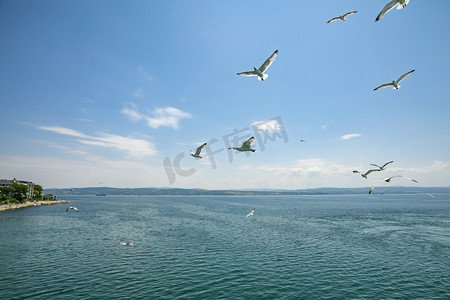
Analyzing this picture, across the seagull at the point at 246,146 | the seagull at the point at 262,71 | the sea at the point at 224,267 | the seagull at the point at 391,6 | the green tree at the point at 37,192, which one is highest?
the seagull at the point at 391,6

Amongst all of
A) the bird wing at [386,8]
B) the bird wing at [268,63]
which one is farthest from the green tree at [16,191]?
the bird wing at [386,8]

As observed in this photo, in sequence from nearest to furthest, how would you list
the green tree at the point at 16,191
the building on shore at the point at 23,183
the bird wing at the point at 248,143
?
the bird wing at the point at 248,143 < the green tree at the point at 16,191 < the building on shore at the point at 23,183

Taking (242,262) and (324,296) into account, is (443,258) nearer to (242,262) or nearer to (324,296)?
(324,296)

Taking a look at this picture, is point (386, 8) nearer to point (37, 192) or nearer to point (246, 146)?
point (246, 146)

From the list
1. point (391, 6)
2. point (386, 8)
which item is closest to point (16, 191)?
point (386, 8)

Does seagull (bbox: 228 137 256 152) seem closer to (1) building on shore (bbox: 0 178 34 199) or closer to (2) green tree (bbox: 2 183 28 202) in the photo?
(2) green tree (bbox: 2 183 28 202)

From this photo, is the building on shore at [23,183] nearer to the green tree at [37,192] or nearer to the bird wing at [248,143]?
the green tree at [37,192]

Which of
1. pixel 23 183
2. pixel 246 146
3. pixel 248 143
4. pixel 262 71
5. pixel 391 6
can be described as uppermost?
pixel 391 6

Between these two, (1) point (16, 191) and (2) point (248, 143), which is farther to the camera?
(1) point (16, 191)

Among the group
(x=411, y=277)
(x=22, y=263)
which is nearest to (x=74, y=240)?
(x=22, y=263)

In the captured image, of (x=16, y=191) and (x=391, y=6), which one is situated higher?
(x=391, y=6)

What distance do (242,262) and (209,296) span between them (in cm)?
954

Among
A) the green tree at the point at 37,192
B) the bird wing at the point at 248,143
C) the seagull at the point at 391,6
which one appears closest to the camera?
the seagull at the point at 391,6

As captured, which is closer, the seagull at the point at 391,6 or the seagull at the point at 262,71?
the seagull at the point at 391,6
